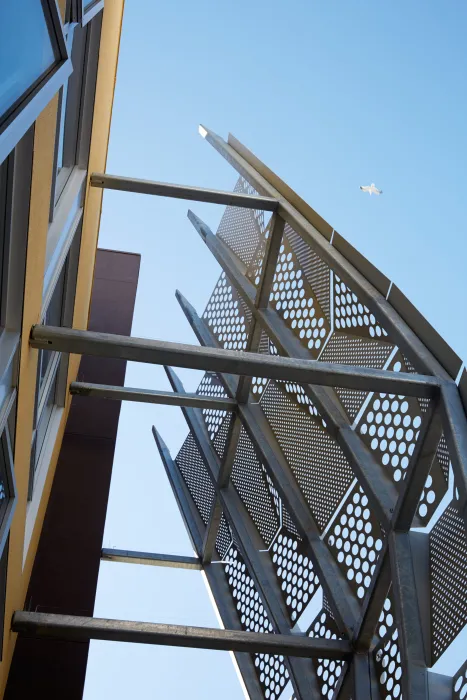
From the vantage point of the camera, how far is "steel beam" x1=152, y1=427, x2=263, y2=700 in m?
5.30

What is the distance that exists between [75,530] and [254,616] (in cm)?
139

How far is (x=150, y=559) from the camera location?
6941 millimetres

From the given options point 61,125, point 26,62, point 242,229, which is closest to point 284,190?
point 242,229

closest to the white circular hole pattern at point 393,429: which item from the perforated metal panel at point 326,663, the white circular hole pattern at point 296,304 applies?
the white circular hole pattern at point 296,304

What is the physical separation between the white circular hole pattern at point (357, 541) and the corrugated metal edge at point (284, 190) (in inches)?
61.4

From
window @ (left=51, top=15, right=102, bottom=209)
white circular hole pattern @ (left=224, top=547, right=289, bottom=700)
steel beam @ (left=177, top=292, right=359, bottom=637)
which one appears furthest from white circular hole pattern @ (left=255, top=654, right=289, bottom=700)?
window @ (left=51, top=15, right=102, bottom=209)

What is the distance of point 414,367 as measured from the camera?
145 inches

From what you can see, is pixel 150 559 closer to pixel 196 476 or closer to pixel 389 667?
pixel 196 476

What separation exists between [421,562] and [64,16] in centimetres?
264

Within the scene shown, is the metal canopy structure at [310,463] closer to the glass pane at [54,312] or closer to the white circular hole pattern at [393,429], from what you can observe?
the white circular hole pattern at [393,429]

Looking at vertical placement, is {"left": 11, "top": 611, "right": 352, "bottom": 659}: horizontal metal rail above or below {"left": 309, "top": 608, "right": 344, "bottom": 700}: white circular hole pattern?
above

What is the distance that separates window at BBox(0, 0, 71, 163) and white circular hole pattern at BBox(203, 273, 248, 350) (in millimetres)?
4029

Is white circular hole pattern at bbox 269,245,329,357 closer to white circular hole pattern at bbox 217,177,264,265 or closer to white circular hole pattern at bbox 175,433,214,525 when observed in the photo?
white circular hole pattern at bbox 217,177,264,265

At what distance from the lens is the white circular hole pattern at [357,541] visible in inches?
159
